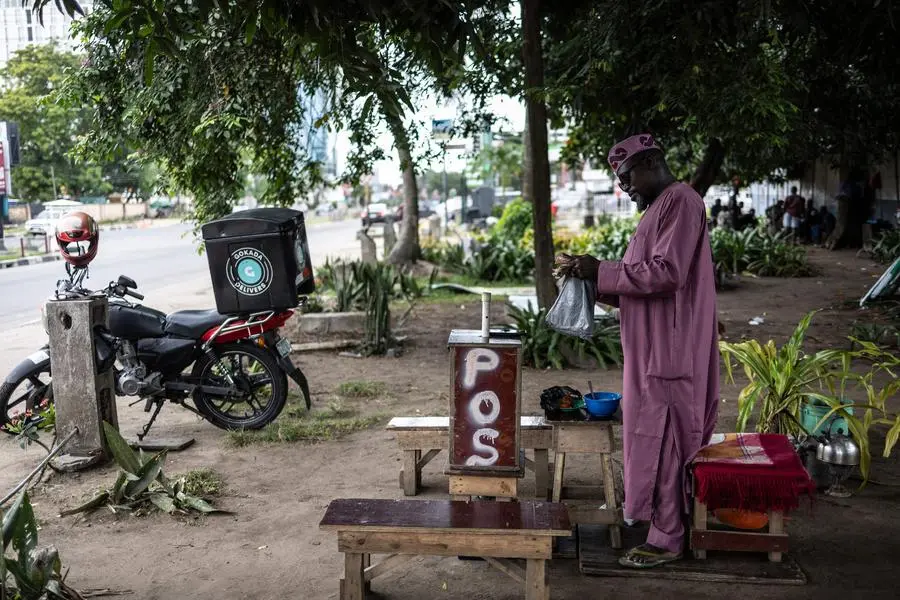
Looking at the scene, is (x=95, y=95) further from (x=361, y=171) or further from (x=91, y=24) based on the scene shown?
(x=361, y=171)

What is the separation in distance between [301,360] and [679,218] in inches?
249

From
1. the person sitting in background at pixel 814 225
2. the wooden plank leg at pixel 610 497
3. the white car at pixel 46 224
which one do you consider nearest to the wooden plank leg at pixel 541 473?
the wooden plank leg at pixel 610 497

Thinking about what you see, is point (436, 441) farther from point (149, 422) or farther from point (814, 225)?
point (814, 225)

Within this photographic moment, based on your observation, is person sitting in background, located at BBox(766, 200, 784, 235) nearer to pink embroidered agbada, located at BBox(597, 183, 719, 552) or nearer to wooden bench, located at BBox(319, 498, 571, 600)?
pink embroidered agbada, located at BBox(597, 183, 719, 552)

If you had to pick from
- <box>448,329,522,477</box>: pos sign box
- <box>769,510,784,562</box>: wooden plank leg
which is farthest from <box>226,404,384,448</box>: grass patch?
<box>769,510,784,562</box>: wooden plank leg

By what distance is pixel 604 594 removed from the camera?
13.3 ft

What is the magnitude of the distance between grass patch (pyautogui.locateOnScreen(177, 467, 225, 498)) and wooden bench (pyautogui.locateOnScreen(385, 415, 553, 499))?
1147mm

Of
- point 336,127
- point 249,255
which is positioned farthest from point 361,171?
point 249,255

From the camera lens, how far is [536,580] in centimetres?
370

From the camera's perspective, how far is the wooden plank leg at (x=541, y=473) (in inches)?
206

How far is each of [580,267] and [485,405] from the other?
767 millimetres

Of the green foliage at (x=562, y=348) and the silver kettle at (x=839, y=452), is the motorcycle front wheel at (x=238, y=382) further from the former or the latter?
the silver kettle at (x=839, y=452)

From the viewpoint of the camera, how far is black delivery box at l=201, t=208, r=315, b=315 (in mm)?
6754

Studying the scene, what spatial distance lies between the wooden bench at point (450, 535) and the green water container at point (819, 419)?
2.24 metres
